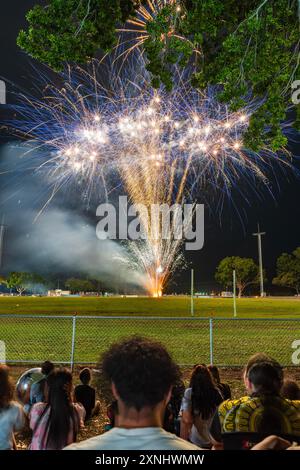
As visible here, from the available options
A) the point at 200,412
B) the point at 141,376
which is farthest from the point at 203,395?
the point at 141,376

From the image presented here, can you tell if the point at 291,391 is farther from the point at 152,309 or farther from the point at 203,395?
the point at 152,309

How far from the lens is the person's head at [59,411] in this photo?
143 inches

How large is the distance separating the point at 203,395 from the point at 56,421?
1717mm

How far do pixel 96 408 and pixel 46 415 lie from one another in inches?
151

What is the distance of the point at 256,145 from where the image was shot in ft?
39.0

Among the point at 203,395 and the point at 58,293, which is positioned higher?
the point at 58,293

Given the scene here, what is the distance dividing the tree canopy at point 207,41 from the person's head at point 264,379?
815 cm

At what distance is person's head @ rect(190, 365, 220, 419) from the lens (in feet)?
15.1

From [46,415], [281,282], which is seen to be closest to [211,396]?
[46,415]

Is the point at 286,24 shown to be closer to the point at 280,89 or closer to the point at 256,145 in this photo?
the point at 280,89

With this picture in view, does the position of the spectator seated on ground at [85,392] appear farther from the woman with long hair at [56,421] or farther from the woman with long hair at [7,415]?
the woman with long hair at [7,415]

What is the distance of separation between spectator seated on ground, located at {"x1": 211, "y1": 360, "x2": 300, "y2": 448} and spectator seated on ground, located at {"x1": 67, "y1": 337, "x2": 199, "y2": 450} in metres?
0.75

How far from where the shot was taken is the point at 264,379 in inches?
126

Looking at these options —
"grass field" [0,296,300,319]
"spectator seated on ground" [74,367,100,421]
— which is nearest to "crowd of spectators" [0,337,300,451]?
"spectator seated on ground" [74,367,100,421]
